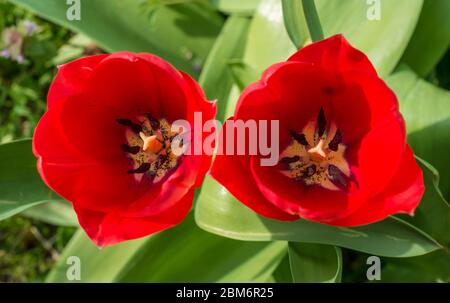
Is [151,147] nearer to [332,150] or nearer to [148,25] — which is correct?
[332,150]

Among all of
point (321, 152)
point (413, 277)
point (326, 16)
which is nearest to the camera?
point (321, 152)

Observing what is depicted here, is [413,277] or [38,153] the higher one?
[38,153]

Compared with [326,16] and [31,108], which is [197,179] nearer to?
[326,16]

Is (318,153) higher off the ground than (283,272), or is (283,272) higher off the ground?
(318,153)

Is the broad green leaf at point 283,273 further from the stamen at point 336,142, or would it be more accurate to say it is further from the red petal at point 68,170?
the red petal at point 68,170

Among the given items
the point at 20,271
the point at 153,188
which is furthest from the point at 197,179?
the point at 20,271

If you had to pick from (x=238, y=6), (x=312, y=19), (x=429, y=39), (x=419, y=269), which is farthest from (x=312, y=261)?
(x=238, y=6)

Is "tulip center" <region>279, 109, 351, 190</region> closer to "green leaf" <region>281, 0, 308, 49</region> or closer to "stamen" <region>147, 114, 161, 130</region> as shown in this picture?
"green leaf" <region>281, 0, 308, 49</region>
